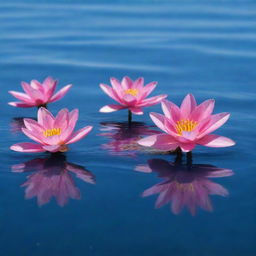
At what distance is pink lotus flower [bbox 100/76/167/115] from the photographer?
2889mm

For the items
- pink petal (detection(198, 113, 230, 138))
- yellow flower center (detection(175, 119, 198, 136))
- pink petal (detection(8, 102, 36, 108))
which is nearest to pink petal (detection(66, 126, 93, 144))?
yellow flower center (detection(175, 119, 198, 136))

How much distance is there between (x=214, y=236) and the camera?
1.84 metres

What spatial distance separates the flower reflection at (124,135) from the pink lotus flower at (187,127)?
0.25 metres

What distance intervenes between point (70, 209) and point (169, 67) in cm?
229

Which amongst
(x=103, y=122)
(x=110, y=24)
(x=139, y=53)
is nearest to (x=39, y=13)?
(x=110, y=24)

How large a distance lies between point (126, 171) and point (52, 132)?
0.36 metres

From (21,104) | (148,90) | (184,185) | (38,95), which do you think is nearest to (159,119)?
(184,185)

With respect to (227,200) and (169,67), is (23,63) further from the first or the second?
(227,200)

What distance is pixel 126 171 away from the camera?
7.70 feet

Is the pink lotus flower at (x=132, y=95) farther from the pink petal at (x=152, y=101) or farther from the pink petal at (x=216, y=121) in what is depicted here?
the pink petal at (x=216, y=121)

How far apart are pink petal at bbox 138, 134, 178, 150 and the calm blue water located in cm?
10

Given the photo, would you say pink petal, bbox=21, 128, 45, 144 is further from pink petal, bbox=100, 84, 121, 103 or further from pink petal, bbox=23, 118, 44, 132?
pink petal, bbox=100, 84, 121, 103

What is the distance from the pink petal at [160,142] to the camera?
231 centimetres

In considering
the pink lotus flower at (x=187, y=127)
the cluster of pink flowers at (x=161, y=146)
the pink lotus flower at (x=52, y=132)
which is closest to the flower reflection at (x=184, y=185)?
the cluster of pink flowers at (x=161, y=146)
